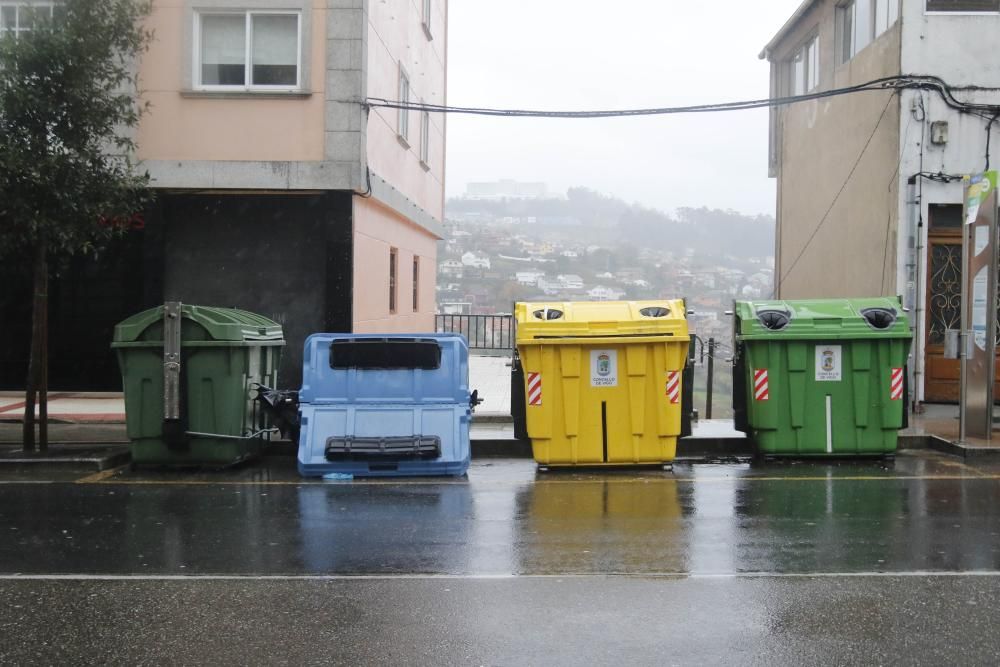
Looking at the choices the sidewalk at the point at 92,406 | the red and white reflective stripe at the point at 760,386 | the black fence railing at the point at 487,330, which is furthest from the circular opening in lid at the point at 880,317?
the black fence railing at the point at 487,330

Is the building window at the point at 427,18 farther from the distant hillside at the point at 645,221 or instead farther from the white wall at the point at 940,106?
the white wall at the point at 940,106

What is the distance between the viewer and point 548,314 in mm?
10602

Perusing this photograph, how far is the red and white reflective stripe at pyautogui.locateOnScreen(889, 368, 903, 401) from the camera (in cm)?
1080

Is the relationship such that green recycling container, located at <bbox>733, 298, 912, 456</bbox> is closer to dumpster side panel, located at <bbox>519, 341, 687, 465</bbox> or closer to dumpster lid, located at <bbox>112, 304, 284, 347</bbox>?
dumpster side panel, located at <bbox>519, 341, 687, 465</bbox>

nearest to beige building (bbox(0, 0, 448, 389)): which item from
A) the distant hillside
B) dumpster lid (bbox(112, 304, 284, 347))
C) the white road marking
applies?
dumpster lid (bbox(112, 304, 284, 347))

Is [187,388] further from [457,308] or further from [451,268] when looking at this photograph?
[451,268]

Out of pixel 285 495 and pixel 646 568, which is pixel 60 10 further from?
pixel 646 568

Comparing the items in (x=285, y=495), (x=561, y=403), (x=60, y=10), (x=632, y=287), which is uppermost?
(x=60, y=10)

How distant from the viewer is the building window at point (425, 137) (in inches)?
887

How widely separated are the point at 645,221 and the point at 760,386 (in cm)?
1686

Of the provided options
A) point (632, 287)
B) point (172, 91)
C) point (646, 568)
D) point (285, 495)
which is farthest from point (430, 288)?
point (646, 568)

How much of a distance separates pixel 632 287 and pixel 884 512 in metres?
10.1

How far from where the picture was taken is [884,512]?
322 inches

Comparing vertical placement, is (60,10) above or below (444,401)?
above
